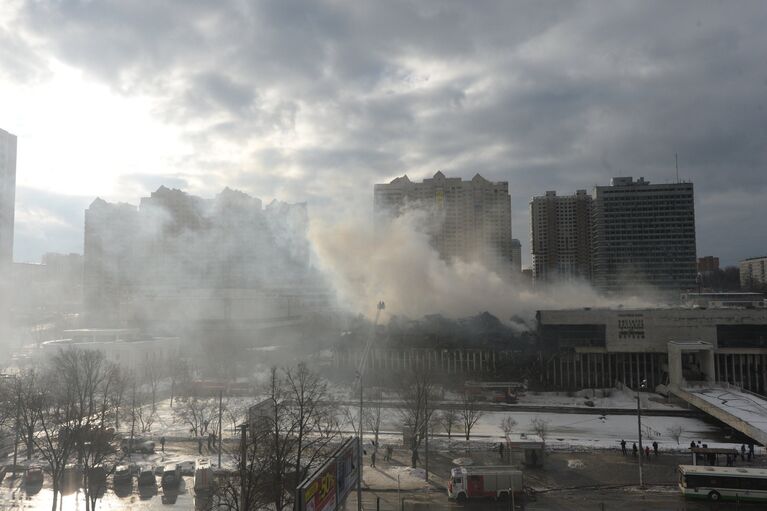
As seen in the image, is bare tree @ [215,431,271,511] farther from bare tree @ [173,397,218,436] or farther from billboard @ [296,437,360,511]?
bare tree @ [173,397,218,436]

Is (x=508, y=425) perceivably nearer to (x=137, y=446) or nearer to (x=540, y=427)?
(x=540, y=427)

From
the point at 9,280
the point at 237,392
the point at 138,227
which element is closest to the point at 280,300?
the point at 138,227

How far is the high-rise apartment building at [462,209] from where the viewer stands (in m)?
79.7

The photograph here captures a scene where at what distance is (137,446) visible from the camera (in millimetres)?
22641

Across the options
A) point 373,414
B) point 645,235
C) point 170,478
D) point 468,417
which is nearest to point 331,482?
point 170,478

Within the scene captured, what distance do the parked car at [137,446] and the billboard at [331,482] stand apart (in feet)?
50.1

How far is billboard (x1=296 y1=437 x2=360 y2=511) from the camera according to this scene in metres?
7.56

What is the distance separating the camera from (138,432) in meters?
25.6

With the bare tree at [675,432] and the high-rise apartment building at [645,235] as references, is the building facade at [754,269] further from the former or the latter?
the bare tree at [675,432]

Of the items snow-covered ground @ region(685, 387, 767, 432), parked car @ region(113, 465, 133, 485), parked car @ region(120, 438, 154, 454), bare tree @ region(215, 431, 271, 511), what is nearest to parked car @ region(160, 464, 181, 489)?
parked car @ region(113, 465, 133, 485)

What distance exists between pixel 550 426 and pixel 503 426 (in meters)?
3.59

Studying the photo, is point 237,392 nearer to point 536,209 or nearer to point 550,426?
point 550,426

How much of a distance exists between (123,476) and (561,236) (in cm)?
8685

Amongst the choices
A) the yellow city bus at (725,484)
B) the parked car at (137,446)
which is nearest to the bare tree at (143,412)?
the parked car at (137,446)
